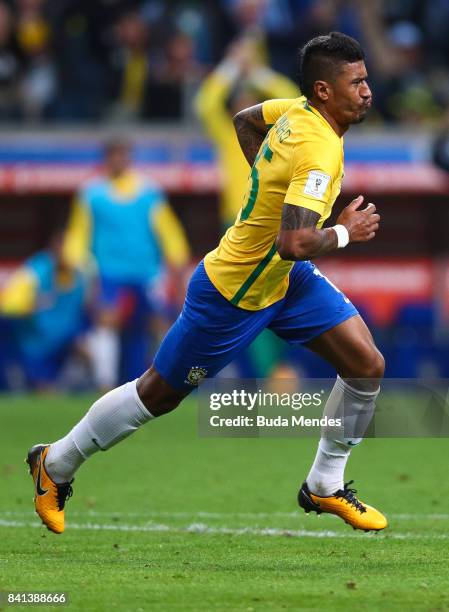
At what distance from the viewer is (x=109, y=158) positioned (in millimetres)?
14461

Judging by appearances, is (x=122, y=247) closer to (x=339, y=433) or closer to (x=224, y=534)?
(x=224, y=534)

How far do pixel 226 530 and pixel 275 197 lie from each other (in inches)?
72.2

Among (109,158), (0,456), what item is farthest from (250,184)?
(109,158)

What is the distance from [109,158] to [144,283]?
1.37m

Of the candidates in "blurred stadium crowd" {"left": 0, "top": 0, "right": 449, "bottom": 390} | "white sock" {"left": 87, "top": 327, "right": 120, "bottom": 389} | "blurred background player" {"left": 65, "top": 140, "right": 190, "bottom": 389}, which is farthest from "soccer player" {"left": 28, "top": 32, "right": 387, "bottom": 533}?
"white sock" {"left": 87, "top": 327, "right": 120, "bottom": 389}

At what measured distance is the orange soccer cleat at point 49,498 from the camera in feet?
24.2

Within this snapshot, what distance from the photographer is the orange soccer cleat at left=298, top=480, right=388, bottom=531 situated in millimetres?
7340

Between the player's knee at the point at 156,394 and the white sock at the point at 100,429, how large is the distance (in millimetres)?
28

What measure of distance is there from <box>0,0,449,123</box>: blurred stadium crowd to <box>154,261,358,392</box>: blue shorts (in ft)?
35.2

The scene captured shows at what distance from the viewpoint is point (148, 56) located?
1855 cm

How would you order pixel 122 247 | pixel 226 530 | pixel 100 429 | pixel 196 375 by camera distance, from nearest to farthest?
1. pixel 196 375
2. pixel 100 429
3. pixel 226 530
4. pixel 122 247

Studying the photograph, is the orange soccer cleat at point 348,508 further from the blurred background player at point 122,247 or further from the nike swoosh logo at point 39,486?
the blurred background player at point 122,247

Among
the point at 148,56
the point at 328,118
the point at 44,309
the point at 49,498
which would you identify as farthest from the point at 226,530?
the point at 148,56

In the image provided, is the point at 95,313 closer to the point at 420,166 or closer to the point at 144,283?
the point at 144,283
